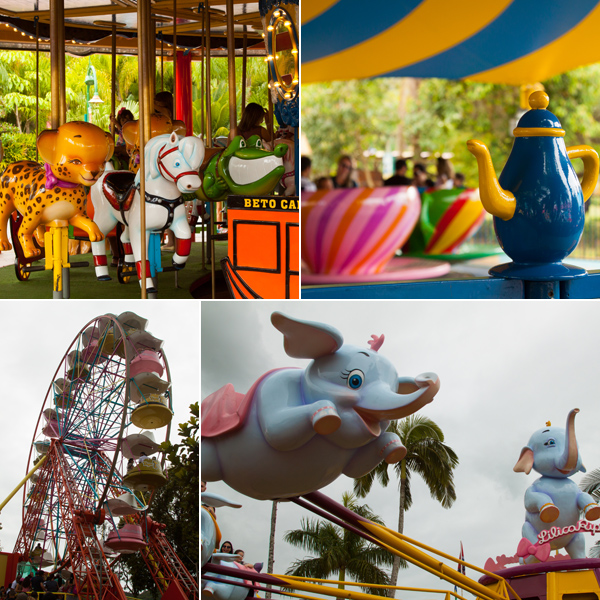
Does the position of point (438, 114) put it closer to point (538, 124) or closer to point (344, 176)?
point (538, 124)

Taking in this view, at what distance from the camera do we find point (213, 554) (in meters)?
1.69

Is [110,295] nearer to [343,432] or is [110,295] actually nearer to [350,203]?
[343,432]

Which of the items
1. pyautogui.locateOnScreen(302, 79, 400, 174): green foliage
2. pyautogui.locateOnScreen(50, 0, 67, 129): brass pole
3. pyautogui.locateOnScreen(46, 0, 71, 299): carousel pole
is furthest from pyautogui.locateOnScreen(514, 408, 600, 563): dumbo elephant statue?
pyautogui.locateOnScreen(302, 79, 400, 174): green foliage

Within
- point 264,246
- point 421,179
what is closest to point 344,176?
point 421,179

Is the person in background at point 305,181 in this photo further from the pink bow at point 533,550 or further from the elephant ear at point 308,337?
the pink bow at point 533,550

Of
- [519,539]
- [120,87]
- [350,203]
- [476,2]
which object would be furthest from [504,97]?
[350,203]

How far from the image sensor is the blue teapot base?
133 centimetres

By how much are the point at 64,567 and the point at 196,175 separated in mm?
1271

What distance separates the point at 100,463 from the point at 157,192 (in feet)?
3.30

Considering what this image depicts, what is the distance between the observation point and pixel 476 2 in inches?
77.8

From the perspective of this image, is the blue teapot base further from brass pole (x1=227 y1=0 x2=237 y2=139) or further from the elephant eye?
brass pole (x1=227 y1=0 x2=237 y2=139)

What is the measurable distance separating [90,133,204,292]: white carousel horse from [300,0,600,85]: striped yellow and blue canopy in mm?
488

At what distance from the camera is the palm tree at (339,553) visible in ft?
5.80

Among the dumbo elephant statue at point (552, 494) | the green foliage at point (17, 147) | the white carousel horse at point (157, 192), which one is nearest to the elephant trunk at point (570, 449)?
the dumbo elephant statue at point (552, 494)
